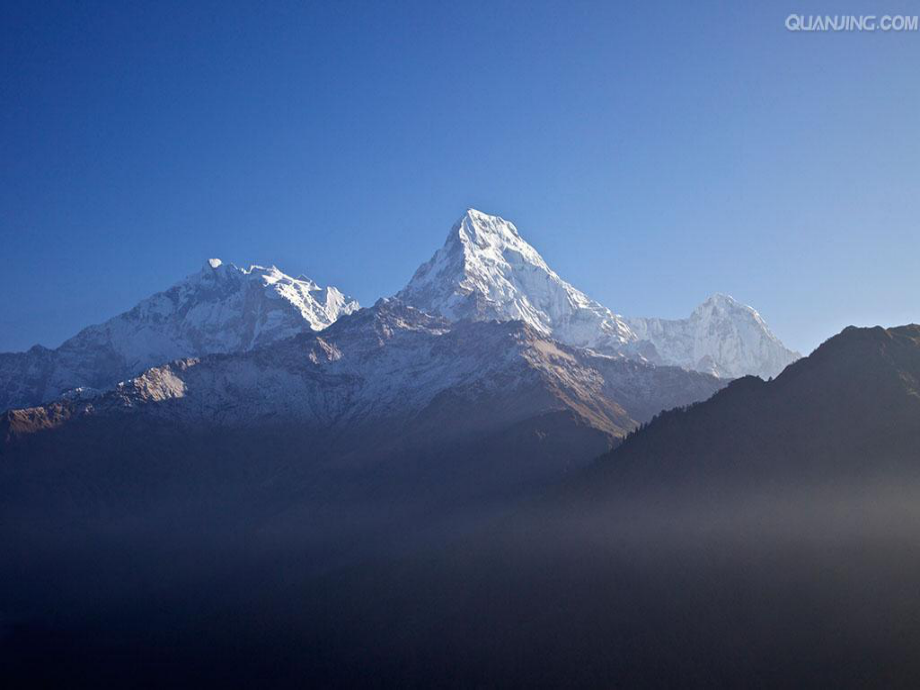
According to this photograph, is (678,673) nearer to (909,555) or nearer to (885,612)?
(885,612)

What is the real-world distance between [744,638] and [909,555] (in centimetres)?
4031

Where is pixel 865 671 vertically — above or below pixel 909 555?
below

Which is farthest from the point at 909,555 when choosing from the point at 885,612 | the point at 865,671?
the point at 865,671

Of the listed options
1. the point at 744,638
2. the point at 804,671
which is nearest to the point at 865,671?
the point at 804,671

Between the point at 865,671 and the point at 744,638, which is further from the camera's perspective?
the point at 744,638

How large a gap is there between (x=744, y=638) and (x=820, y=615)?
1654 cm

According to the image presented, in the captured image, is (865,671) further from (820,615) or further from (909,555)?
(909,555)

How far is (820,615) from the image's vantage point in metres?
195

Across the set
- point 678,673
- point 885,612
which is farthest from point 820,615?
point 678,673

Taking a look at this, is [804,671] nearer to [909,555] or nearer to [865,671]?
[865,671]

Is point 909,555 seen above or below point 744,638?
above

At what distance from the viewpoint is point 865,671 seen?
176500mm

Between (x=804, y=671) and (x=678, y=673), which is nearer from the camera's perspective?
(x=804, y=671)

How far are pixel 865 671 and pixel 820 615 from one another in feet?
63.0
